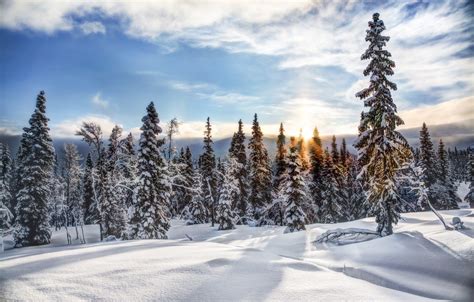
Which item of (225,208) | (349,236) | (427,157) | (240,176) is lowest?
(349,236)

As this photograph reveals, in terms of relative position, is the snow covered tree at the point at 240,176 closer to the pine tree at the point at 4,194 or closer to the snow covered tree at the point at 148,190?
the snow covered tree at the point at 148,190

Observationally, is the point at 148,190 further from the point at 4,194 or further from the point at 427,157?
the point at 427,157

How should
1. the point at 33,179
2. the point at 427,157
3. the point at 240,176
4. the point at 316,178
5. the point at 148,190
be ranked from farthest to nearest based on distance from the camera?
the point at 427,157 → the point at 240,176 → the point at 316,178 → the point at 33,179 → the point at 148,190

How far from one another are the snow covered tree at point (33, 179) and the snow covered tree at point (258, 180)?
89.0 feet

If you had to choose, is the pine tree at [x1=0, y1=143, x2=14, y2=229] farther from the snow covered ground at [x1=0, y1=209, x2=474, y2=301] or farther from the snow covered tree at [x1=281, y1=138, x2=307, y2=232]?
the snow covered tree at [x1=281, y1=138, x2=307, y2=232]

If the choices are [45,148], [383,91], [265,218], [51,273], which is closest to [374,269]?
[51,273]

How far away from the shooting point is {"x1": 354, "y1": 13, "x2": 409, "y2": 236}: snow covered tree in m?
21.3

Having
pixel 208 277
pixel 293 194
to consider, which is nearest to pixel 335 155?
pixel 293 194

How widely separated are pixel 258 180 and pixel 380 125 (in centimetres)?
2770

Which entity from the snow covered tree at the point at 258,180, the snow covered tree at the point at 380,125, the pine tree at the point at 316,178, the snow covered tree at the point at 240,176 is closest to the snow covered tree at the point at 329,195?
the pine tree at the point at 316,178

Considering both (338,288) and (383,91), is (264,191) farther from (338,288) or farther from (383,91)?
(338,288)

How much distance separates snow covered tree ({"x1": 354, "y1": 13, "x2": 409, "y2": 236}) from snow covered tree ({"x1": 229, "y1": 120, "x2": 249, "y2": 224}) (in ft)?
90.1

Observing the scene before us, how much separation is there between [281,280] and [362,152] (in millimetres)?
18372

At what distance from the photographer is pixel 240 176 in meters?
49.4
